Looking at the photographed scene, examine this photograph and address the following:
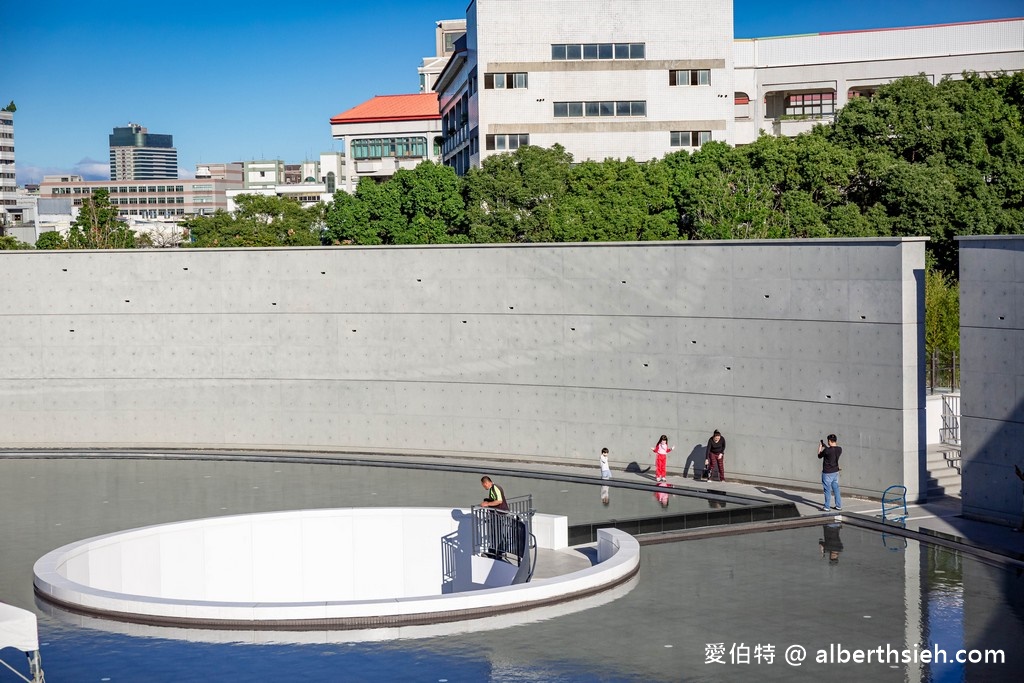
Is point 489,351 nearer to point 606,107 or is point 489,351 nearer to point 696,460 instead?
point 696,460

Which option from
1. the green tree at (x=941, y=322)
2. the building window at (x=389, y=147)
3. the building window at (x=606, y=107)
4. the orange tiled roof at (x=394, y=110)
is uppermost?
the orange tiled roof at (x=394, y=110)

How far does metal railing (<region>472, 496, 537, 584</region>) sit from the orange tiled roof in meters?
90.4

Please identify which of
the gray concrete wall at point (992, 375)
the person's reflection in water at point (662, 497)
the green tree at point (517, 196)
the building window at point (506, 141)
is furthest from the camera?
the building window at point (506, 141)

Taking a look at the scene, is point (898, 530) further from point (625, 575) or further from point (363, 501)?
point (363, 501)

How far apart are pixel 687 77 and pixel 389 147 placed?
52.4 metres

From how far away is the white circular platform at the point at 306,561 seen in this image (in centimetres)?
1702

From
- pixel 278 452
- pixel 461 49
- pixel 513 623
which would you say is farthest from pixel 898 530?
pixel 461 49

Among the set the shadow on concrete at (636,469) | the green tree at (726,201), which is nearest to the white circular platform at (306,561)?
the shadow on concrete at (636,469)

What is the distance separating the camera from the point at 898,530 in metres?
20.0

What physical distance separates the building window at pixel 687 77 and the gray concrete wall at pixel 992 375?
40263 mm

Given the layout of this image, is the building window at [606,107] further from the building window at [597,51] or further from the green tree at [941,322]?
the green tree at [941,322]

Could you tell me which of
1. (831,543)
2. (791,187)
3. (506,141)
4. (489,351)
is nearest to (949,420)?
(831,543)

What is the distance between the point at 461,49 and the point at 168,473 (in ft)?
149

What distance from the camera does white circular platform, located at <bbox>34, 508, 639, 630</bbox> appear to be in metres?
17.0
